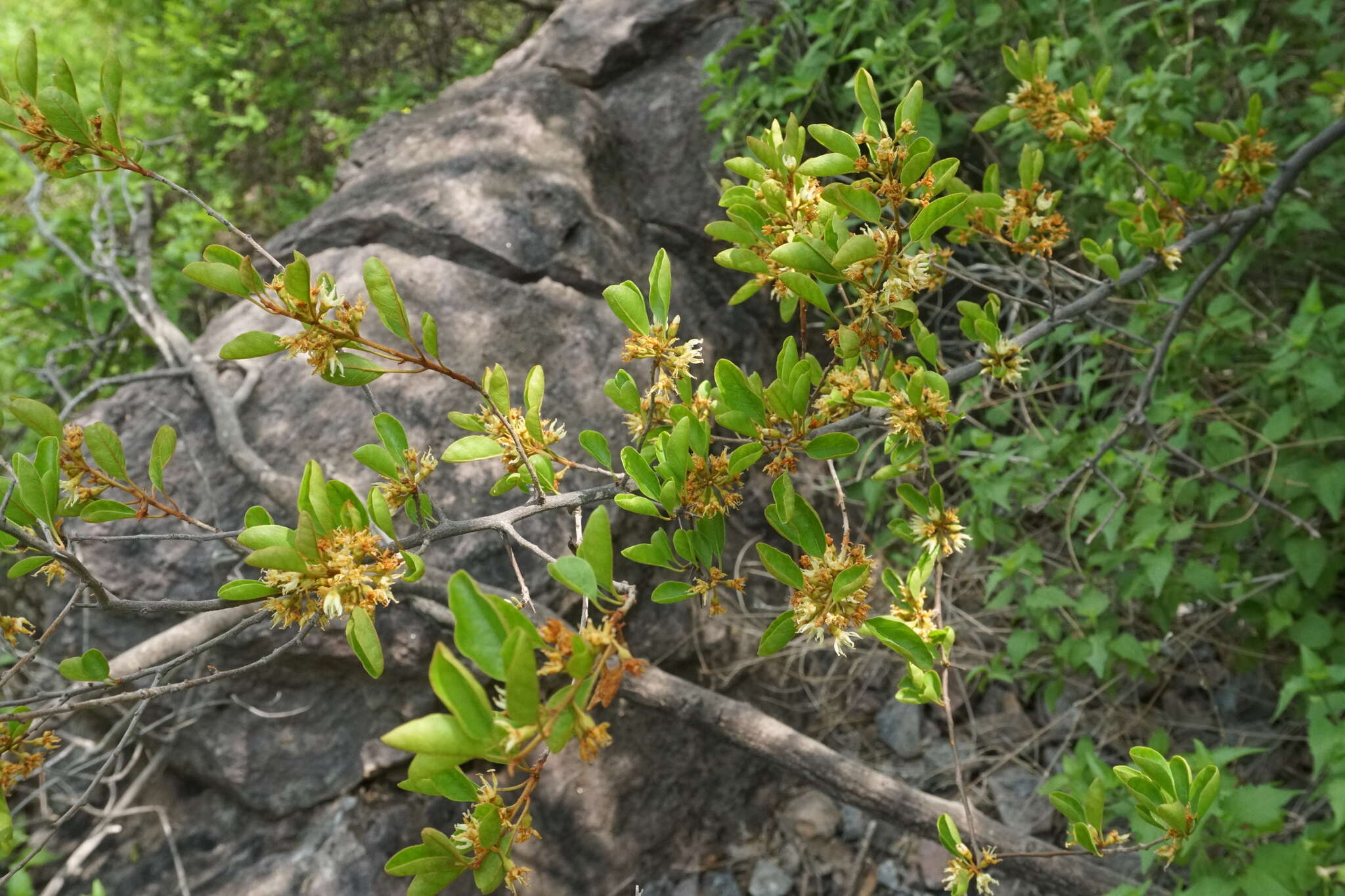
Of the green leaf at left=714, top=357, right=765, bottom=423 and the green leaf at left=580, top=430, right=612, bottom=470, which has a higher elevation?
the green leaf at left=714, top=357, right=765, bottom=423

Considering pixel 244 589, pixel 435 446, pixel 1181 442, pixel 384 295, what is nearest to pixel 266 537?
pixel 244 589

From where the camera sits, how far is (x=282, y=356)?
8.38 ft

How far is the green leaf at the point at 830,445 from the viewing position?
1.04 meters

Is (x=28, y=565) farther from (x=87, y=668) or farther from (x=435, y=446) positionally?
(x=435, y=446)

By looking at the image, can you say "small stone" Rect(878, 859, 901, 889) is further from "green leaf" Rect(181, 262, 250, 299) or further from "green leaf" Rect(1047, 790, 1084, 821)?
"green leaf" Rect(181, 262, 250, 299)

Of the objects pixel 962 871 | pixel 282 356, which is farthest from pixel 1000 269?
pixel 282 356

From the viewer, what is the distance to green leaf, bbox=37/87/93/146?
964 mm

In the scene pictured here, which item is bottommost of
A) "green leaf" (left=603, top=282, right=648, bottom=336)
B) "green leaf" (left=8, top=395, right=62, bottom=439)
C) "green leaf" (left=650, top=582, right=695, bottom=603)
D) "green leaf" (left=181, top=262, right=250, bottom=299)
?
"green leaf" (left=650, top=582, right=695, bottom=603)

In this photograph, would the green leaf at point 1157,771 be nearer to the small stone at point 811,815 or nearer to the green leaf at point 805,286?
the green leaf at point 805,286

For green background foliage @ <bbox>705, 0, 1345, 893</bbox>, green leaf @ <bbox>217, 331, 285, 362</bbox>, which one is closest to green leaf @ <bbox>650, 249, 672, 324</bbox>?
green leaf @ <bbox>217, 331, 285, 362</bbox>

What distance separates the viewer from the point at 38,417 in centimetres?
109

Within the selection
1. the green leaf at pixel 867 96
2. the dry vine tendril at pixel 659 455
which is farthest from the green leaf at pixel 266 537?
the green leaf at pixel 867 96

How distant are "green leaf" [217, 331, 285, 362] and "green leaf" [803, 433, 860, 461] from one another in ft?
2.07

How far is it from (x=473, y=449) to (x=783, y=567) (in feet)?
1.35
